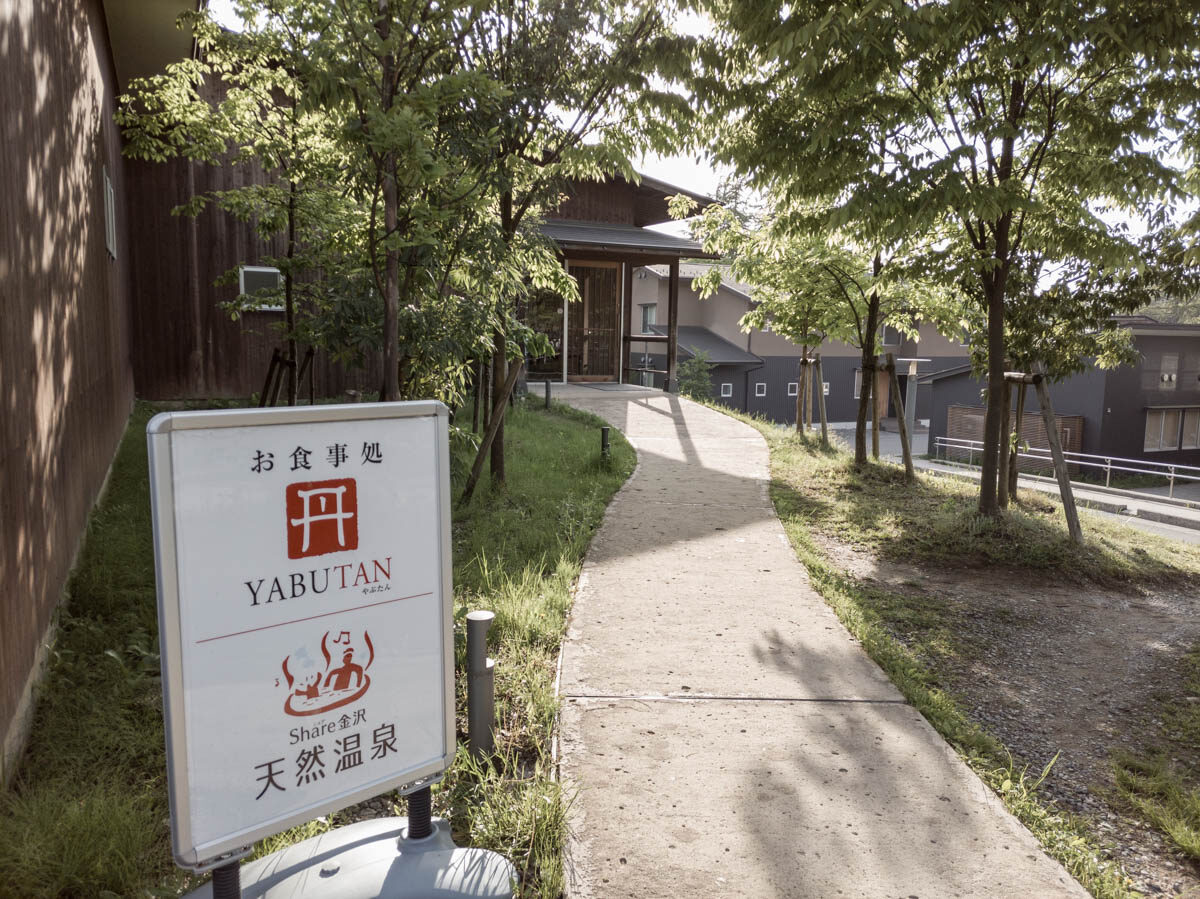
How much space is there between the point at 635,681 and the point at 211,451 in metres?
2.83

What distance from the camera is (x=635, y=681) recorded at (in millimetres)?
4410

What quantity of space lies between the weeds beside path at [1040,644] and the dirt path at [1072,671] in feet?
0.04

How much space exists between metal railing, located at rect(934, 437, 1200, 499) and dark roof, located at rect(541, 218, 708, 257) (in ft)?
38.2

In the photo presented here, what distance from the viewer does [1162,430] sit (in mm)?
27453

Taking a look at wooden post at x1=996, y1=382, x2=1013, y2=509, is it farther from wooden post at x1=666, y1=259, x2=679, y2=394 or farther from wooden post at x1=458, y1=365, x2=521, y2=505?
wooden post at x1=666, y1=259, x2=679, y2=394

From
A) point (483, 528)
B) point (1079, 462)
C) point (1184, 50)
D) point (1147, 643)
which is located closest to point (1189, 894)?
point (1147, 643)

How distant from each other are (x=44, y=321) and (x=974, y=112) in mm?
7712

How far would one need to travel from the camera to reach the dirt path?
353 cm

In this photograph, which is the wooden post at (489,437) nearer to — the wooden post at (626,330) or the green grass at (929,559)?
the green grass at (929,559)

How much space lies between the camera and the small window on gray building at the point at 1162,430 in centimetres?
2716

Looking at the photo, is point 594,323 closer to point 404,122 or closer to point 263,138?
point 263,138

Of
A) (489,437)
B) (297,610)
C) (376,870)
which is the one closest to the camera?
(297,610)

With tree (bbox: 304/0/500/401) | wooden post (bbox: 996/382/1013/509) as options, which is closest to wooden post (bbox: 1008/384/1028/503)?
wooden post (bbox: 996/382/1013/509)

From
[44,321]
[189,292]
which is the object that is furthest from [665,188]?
[44,321]
